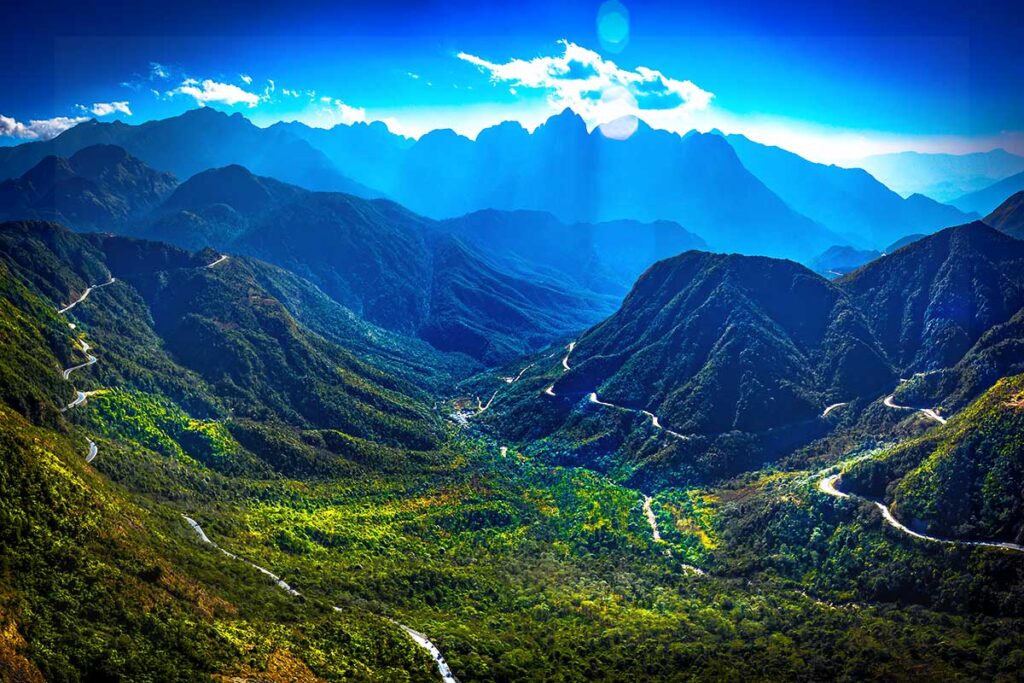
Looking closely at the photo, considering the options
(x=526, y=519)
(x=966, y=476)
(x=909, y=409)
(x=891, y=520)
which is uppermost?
(x=909, y=409)

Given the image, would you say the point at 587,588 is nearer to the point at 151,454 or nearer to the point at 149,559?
the point at 149,559

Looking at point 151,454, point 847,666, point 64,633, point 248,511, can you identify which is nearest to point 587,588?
point 847,666

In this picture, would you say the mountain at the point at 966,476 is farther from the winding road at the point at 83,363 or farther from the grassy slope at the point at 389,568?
the winding road at the point at 83,363

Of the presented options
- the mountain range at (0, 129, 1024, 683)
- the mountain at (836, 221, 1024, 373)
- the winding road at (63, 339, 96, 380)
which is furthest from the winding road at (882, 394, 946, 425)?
the winding road at (63, 339, 96, 380)

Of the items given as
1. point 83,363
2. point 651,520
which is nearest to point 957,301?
point 651,520

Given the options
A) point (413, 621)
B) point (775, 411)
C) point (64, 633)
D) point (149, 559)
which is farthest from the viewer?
point (775, 411)

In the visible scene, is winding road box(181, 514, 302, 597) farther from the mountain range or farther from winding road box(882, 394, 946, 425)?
winding road box(882, 394, 946, 425)

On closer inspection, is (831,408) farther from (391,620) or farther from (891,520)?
(391,620)
